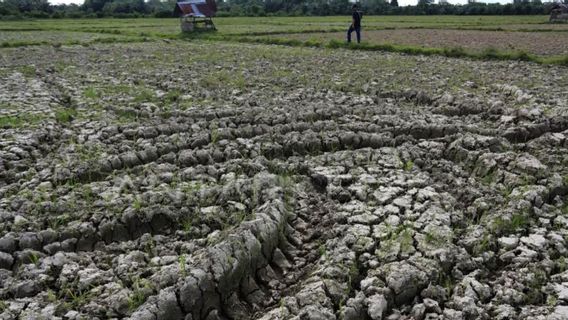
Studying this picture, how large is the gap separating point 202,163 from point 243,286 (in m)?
3.87

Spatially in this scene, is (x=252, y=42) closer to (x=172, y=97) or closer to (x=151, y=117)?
(x=172, y=97)

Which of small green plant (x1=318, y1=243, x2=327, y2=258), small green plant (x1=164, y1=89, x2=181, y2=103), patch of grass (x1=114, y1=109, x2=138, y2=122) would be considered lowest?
small green plant (x1=318, y1=243, x2=327, y2=258)

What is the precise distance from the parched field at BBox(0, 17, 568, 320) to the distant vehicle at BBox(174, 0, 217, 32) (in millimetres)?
31542

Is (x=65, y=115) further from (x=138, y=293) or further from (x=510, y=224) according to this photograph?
(x=510, y=224)

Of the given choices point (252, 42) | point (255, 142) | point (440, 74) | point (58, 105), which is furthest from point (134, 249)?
point (252, 42)

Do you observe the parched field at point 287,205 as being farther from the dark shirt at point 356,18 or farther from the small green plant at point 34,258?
the dark shirt at point 356,18

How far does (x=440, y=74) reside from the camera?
1756cm

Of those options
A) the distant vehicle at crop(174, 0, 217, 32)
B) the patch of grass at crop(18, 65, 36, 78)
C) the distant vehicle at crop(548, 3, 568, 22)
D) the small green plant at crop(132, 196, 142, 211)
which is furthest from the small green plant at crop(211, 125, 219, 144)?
the distant vehicle at crop(548, 3, 568, 22)

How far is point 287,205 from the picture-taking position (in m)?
7.57

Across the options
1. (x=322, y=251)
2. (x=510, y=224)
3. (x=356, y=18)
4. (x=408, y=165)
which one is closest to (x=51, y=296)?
(x=322, y=251)

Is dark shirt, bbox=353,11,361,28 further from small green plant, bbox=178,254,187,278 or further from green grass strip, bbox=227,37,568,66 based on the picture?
small green plant, bbox=178,254,187,278

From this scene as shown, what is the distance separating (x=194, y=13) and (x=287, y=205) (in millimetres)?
41299

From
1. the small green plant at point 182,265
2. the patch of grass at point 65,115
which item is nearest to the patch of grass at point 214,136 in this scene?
the patch of grass at point 65,115

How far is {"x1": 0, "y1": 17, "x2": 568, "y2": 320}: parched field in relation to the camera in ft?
17.8
